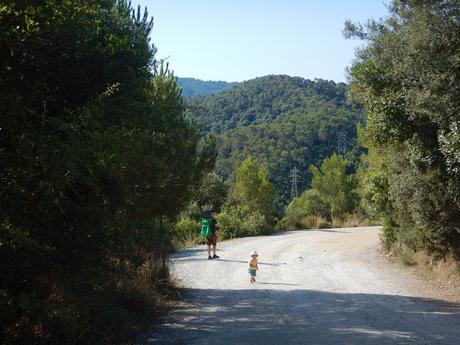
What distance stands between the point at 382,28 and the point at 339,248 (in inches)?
428

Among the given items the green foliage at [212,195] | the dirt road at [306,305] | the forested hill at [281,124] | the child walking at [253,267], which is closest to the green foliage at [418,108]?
the dirt road at [306,305]

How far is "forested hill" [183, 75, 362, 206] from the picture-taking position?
82.4 metres

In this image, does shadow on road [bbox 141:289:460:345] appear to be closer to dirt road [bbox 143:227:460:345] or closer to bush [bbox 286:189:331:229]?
dirt road [bbox 143:227:460:345]

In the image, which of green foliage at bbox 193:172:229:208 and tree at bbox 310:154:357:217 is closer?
green foliage at bbox 193:172:229:208

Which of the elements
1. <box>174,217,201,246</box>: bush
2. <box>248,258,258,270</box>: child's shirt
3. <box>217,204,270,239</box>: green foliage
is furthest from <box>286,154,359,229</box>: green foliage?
<box>248,258,258,270</box>: child's shirt

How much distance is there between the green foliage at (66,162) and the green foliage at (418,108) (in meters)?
5.47

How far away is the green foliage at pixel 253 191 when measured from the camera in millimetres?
32816

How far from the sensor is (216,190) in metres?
33.8

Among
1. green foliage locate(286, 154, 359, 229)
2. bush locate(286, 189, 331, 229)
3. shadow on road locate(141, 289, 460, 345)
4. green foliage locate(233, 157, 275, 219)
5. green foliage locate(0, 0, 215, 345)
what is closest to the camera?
green foliage locate(0, 0, 215, 345)

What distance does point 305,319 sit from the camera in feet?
30.0

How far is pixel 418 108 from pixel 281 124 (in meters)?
89.1

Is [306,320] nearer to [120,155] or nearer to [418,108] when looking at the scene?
[418,108]

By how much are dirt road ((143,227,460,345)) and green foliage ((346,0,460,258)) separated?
5.82 ft

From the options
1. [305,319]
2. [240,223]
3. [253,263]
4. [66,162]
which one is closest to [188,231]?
[240,223]
